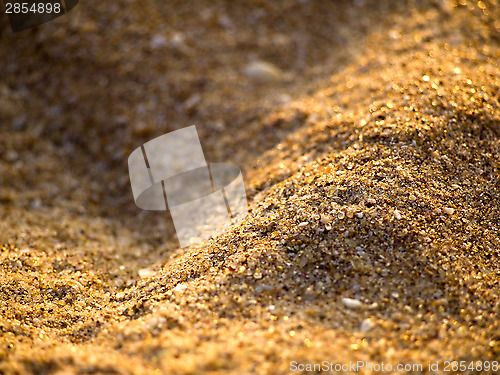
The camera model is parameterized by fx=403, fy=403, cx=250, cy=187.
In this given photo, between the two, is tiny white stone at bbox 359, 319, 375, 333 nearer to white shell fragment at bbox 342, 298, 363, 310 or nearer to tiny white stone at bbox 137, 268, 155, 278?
white shell fragment at bbox 342, 298, 363, 310

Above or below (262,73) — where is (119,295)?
below

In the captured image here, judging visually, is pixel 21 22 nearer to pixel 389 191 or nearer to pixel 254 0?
pixel 254 0

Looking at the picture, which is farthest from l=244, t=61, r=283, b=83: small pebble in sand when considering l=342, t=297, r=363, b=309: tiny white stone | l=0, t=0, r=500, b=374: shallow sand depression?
l=342, t=297, r=363, b=309: tiny white stone

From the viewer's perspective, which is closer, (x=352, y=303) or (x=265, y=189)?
(x=352, y=303)

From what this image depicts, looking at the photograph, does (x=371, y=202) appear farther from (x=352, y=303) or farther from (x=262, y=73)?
(x=262, y=73)

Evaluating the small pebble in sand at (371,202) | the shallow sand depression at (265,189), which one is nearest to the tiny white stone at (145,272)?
the shallow sand depression at (265,189)

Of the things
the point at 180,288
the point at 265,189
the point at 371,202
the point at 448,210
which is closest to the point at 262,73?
the point at 265,189

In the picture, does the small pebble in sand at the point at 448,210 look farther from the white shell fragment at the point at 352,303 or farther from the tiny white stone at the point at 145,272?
the tiny white stone at the point at 145,272
